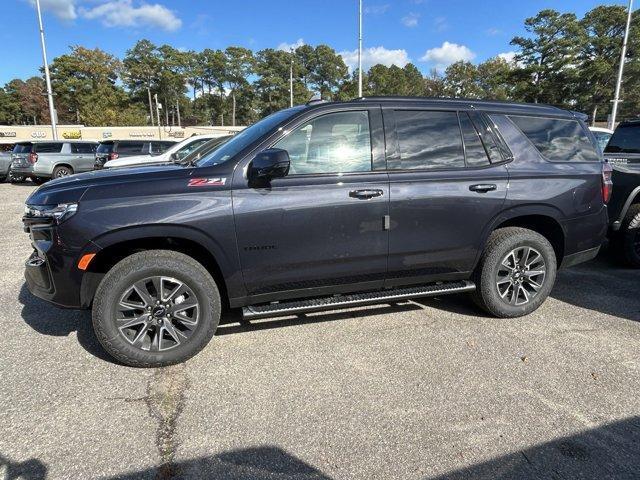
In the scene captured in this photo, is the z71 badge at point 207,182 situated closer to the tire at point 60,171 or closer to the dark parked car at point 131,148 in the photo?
the dark parked car at point 131,148

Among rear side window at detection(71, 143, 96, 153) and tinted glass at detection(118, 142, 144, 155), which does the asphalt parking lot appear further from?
rear side window at detection(71, 143, 96, 153)

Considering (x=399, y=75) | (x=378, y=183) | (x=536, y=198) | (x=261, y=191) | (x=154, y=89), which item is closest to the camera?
(x=261, y=191)

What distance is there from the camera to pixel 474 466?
2.34m

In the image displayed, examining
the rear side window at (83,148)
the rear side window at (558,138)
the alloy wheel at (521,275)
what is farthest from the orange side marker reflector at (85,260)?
the rear side window at (83,148)

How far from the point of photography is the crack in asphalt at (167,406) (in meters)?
2.36

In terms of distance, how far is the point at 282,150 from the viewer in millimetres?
3205

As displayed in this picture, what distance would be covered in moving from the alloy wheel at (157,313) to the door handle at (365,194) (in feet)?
4.70

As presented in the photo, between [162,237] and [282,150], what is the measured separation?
1.08m

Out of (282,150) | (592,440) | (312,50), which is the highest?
(312,50)

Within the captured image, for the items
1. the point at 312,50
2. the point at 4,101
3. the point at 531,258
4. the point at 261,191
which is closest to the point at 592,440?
the point at 531,258

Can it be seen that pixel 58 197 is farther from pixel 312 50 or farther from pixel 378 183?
pixel 312 50

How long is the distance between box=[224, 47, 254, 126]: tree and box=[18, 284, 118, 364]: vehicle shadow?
86667 mm

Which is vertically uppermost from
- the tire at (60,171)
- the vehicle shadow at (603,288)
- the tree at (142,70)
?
the tree at (142,70)

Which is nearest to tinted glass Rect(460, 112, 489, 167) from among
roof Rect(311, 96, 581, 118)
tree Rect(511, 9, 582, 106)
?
roof Rect(311, 96, 581, 118)
